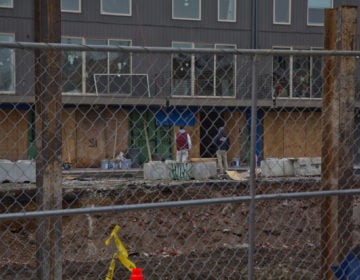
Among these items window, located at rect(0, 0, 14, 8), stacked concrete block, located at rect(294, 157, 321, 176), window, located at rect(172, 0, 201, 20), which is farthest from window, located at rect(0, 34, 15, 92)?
stacked concrete block, located at rect(294, 157, 321, 176)

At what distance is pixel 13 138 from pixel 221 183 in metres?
8.33

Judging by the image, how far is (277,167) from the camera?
19719 millimetres

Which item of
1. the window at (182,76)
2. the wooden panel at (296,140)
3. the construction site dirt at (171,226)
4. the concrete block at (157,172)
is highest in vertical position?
the window at (182,76)

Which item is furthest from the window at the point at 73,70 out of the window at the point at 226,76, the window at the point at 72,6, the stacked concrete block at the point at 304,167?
the stacked concrete block at the point at 304,167

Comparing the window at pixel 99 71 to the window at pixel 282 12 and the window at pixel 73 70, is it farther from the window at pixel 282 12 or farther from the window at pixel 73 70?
the window at pixel 282 12

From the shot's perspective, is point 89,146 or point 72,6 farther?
point 72,6

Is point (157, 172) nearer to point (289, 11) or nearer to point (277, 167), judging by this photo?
point (277, 167)

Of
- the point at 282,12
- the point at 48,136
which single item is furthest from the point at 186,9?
the point at 48,136

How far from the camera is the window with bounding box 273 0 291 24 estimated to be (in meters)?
27.8

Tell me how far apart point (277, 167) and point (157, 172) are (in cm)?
434

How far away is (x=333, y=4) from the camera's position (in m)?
28.2

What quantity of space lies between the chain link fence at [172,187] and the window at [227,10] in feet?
11.8

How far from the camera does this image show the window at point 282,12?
2783cm

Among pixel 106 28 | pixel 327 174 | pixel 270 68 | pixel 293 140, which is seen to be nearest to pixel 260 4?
pixel 270 68
